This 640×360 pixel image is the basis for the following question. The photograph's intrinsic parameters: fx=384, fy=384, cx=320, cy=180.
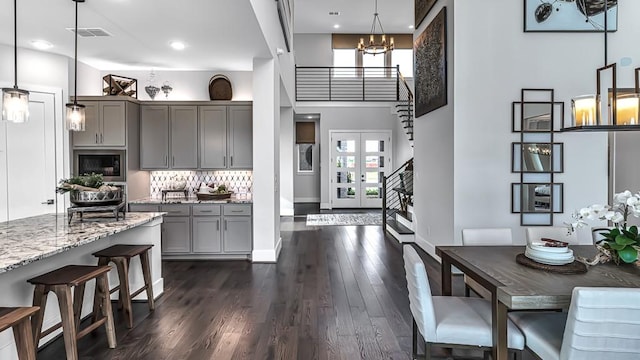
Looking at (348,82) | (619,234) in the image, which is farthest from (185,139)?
(348,82)

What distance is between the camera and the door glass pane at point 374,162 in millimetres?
11852

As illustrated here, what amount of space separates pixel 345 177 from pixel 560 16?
25.2 ft

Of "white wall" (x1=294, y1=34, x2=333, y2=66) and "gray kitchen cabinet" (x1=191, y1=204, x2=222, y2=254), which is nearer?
"gray kitchen cabinet" (x1=191, y1=204, x2=222, y2=254)

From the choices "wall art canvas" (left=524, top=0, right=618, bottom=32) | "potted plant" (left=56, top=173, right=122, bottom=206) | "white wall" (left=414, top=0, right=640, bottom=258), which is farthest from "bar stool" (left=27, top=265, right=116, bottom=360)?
"wall art canvas" (left=524, top=0, right=618, bottom=32)

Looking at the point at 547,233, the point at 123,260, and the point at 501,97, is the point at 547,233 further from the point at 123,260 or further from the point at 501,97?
the point at 123,260

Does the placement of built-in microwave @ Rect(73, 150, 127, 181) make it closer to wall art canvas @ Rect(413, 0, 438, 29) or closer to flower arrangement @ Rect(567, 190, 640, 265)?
wall art canvas @ Rect(413, 0, 438, 29)

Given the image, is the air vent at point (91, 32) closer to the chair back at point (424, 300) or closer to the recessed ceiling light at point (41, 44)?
the recessed ceiling light at point (41, 44)

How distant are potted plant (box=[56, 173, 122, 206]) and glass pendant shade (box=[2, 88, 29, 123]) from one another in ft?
3.04

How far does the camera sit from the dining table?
187cm

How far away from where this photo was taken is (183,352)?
283 cm

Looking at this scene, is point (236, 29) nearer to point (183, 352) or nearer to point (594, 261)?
point (183, 352)

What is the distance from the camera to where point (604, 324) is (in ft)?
5.40

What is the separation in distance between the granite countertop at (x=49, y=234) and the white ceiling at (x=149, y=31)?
193 cm

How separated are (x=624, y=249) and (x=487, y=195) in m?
2.59
